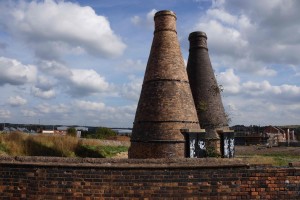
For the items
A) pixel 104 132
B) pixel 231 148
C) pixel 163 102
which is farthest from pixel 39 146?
pixel 104 132

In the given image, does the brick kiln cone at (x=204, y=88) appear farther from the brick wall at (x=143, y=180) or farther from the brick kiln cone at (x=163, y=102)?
the brick wall at (x=143, y=180)

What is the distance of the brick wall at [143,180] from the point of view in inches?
219

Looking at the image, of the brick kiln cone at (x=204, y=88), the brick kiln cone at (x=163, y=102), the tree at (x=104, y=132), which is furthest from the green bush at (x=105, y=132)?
the brick kiln cone at (x=163, y=102)

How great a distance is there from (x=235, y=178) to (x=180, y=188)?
3.18 ft

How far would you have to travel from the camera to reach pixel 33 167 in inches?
223

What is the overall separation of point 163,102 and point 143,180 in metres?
5.36

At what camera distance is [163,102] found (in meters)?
10.8

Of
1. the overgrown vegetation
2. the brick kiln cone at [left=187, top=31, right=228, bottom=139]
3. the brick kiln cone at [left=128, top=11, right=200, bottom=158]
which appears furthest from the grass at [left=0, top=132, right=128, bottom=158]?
the overgrown vegetation

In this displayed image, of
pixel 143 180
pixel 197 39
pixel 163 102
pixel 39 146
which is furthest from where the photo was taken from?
pixel 39 146

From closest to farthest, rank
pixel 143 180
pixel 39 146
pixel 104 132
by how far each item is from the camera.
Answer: pixel 143 180 → pixel 39 146 → pixel 104 132

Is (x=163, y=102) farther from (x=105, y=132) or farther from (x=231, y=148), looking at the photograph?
(x=105, y=132)

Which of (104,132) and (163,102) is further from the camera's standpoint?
(104,132)

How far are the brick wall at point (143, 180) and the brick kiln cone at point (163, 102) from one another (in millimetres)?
4861

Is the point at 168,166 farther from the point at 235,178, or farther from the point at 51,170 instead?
the point at 51,170
